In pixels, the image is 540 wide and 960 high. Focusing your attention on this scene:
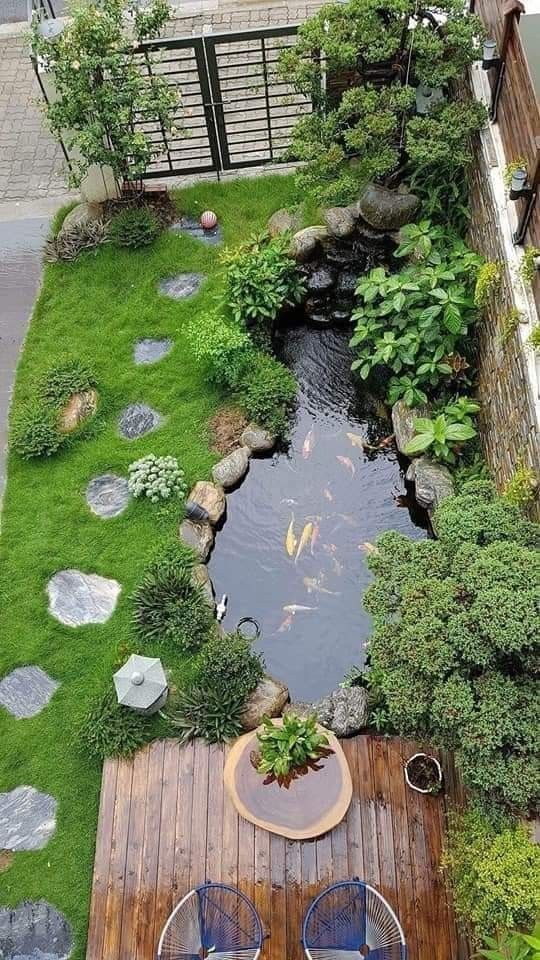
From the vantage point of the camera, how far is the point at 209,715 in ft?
21.7

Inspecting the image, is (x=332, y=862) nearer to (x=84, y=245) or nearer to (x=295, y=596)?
(x=295, y=596)

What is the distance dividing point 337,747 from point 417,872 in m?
1.08

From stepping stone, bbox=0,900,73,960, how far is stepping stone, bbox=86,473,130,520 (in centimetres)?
357

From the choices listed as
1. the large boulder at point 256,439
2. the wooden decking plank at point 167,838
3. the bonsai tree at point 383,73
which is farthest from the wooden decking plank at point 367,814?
the bonsai tree at point 383,73

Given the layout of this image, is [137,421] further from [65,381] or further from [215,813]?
[215,813]

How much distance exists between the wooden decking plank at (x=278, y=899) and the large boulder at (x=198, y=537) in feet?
9.00

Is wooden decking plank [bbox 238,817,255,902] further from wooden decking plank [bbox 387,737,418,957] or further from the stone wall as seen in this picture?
the stone wall

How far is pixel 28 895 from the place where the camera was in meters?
6.27

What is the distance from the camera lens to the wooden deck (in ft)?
19.2

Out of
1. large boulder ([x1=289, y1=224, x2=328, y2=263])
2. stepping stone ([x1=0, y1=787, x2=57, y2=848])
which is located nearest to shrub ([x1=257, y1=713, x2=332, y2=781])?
stepping stone ([x1=0, y1=787, x2=57, y2=848])

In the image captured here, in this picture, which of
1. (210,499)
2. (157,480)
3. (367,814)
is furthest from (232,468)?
(367,814)

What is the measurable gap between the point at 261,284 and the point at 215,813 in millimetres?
5624

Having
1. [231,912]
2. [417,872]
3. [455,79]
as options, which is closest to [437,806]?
[417,872]

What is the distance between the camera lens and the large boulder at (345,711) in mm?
6582
